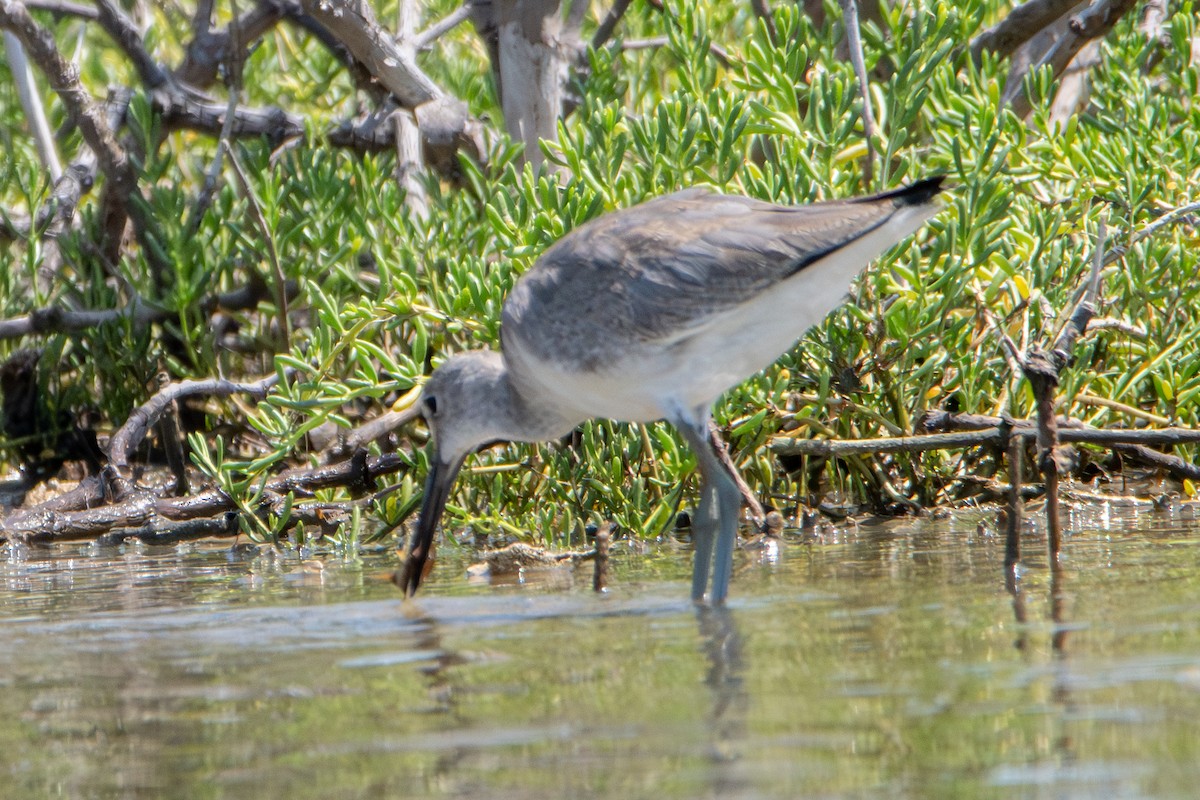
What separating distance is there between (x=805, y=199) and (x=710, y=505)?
1392mm

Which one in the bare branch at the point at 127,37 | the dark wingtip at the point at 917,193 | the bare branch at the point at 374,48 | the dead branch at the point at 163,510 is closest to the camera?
the dark wingtip at the point at 917,193

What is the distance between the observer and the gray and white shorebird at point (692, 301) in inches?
184

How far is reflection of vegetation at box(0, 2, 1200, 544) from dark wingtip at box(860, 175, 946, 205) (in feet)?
2.98

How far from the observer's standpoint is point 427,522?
527 cm

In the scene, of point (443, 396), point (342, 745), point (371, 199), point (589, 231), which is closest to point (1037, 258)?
point (589, 231)

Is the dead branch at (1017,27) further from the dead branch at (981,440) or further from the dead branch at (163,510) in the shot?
the dead branch at (163,510)

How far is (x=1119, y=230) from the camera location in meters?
6.12

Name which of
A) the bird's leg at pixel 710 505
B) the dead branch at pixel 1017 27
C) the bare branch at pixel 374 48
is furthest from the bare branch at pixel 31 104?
the dead branch at pixel 1017 27

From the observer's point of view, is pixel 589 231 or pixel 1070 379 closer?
pixel 589 231

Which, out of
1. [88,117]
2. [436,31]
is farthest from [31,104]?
[436,31]

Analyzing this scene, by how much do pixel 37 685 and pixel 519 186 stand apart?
9.74 ft

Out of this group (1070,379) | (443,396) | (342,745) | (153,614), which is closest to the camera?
(342,745)

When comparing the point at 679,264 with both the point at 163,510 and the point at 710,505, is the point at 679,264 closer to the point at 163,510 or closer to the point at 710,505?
the point at 710,505

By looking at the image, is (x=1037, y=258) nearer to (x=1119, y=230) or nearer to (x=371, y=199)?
(x=1119, y=230)
